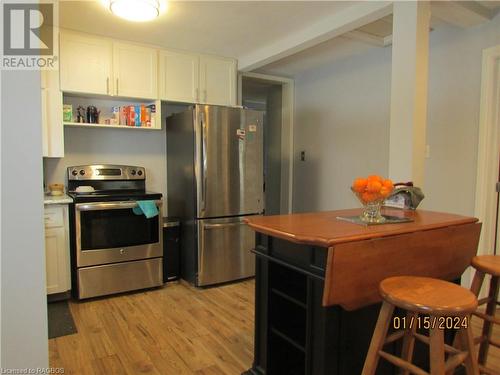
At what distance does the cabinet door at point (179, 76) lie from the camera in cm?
357

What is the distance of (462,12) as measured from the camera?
8.64ft

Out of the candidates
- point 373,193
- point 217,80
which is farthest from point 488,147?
point 217,80

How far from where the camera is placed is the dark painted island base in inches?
59.4

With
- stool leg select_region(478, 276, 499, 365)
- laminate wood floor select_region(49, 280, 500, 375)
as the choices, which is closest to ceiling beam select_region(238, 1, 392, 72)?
stool leg select_region(478, 276, 499, 365)

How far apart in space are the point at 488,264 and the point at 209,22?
2632mm

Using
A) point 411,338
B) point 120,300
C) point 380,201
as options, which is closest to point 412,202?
point 380,201

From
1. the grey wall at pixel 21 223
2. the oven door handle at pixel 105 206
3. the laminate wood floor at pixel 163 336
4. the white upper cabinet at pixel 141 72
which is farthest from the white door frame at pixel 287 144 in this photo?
the grey wall at pixel 21 223

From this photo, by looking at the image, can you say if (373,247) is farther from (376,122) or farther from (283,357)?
(376,122)

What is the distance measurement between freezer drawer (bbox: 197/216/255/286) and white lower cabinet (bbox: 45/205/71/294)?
1151 mm

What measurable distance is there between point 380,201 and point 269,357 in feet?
3.26

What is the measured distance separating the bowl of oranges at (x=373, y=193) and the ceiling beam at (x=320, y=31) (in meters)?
1.41

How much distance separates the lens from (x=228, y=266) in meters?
3.55

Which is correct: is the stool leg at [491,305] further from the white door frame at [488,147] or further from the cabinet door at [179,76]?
the cabinet door at [179,76]
